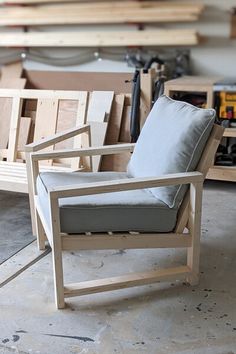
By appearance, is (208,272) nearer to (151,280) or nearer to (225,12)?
Answer: (151,280)

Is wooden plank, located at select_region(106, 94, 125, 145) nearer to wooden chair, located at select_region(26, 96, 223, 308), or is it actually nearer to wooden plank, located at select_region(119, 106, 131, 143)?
wooden plank, located at select_region(119, 106, 131, 143)

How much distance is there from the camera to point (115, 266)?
2.34 metres

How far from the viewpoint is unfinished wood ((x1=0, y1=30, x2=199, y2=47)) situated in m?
3.83

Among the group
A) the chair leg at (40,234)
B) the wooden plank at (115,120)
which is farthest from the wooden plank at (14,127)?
the chair leg at (40,234)

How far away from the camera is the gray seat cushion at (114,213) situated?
1941 mm

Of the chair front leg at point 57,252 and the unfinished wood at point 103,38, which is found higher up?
the unfinished wood at point 103,38

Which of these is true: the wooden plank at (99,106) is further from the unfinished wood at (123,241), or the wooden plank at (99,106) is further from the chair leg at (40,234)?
the unfinished wood at (123,241)

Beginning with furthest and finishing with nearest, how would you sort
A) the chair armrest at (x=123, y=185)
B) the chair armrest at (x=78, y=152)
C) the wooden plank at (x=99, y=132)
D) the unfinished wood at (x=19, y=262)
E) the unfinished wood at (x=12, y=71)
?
1. the unfinished wood at (x=12, y=71)
2. the wooden plank at (x=99, y=132)
3. the chair armrest at (x=78, y=152)
4. the unfinished wood at (x=19, y=262)
5. the chair armrest at (x=123, y=185)

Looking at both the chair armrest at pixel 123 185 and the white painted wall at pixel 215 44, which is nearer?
the chair armrest at pixel 123 185

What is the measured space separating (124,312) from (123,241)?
1.02 ft

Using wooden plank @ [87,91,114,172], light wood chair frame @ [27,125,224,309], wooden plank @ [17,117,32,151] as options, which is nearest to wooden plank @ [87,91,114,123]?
wooden plank @ [87,91,114,172]

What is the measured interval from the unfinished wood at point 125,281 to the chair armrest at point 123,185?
0.44 metres

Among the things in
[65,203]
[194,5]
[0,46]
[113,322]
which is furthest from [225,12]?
[113,322]

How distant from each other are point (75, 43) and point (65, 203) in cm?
266
